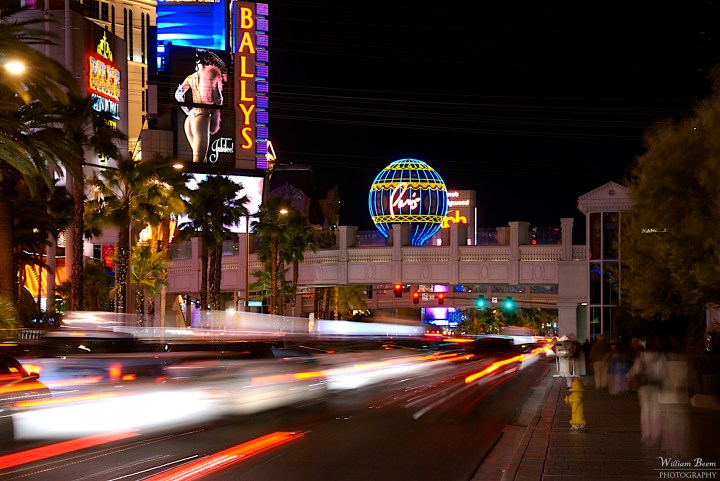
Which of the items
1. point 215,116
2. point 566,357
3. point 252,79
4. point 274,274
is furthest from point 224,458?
point 215,116

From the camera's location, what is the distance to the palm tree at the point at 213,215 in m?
63.9

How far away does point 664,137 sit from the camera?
29.5 meters

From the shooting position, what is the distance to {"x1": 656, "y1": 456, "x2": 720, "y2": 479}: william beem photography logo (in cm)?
1282

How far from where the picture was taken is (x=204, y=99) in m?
119

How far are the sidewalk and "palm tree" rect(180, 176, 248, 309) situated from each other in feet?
134

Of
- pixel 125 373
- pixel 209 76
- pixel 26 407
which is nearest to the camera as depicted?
pixel 26 407

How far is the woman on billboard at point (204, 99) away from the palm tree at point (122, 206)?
67003mm

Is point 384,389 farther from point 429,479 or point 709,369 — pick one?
point 429,479

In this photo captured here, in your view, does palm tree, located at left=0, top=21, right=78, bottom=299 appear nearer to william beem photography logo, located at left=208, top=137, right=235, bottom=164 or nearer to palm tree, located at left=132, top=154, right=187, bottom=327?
palm tree, located at left=132, top=154, right=187, bottom=327

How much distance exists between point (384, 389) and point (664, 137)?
42.0ft

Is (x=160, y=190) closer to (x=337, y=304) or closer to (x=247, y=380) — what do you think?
(x=247, y=380)

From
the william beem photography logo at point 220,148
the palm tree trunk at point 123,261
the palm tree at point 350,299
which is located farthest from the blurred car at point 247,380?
the william beem photography logo at point 220,148

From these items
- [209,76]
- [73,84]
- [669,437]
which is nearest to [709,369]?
[669,437]

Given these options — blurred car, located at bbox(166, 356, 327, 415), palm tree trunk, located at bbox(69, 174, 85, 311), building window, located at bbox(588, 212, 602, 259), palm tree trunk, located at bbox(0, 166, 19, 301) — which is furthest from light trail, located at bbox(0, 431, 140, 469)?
building window, located at bbox(588, 212, 602, 259)
